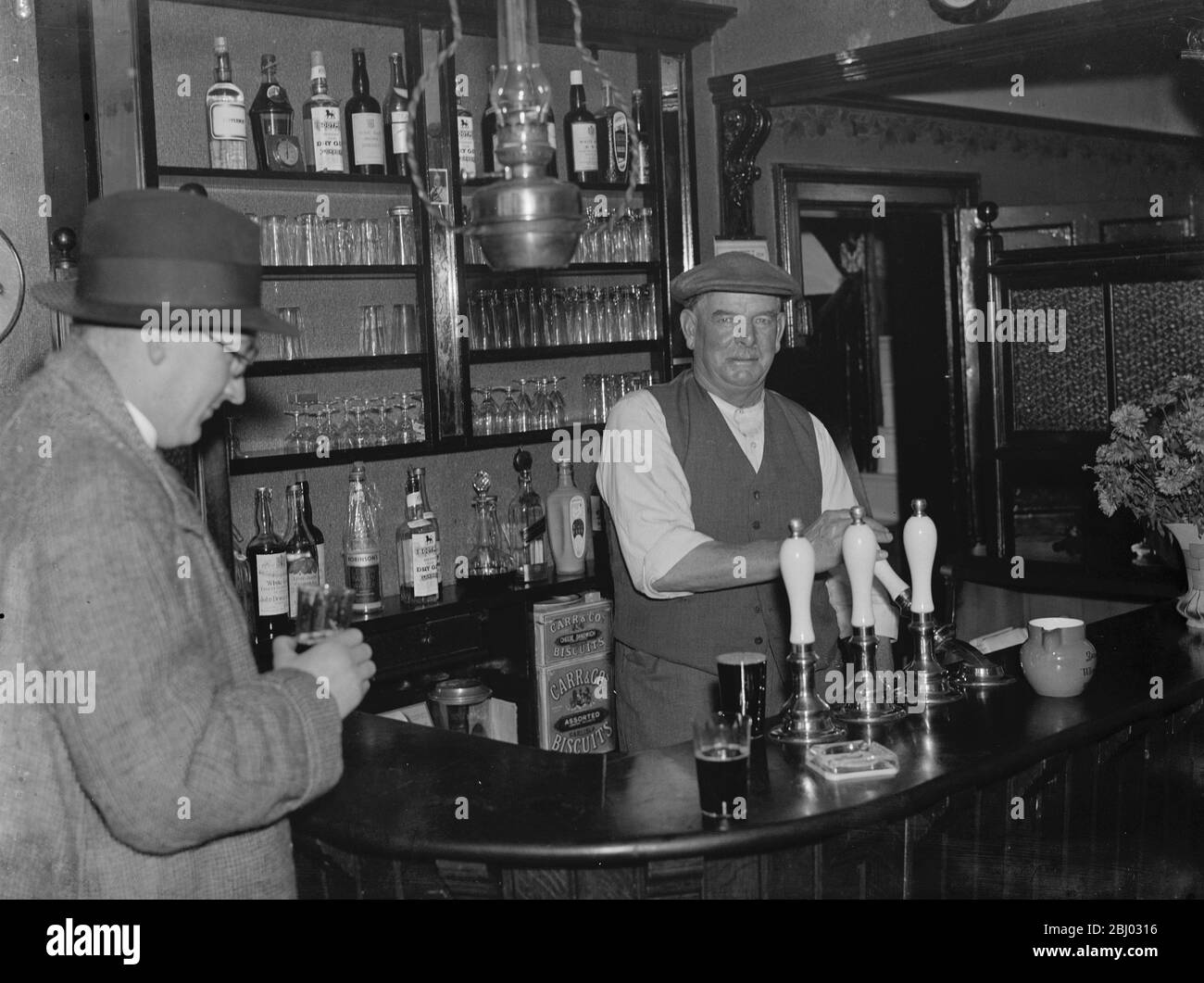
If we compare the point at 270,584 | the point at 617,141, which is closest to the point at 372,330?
the point at 270,584

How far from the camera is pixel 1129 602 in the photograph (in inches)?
171

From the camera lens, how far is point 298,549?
419 cm

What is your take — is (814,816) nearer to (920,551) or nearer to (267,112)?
(920,551)

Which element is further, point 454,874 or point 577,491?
point 577,491

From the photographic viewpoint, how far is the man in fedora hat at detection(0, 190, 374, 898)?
1585 millimetres

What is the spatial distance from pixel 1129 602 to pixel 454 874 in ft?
9.86

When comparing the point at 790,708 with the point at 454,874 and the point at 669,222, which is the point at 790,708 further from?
the point at 669,222

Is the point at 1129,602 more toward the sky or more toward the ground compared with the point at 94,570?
more toward the ground

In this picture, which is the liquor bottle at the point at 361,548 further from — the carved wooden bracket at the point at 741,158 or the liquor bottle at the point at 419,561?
the carved wooden bracket at the point at 741,158

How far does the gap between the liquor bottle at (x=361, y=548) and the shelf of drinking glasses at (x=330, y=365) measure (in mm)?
318

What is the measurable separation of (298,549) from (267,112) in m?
1.34

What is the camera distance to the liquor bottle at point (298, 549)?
406 cm

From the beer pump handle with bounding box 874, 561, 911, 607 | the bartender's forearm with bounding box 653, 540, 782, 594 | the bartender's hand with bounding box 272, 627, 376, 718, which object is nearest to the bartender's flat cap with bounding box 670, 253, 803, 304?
the bartender's forearm with bounding box 653, 540, 782, 594
